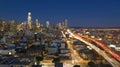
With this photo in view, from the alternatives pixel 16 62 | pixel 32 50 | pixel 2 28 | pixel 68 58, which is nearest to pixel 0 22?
pixel 2 28

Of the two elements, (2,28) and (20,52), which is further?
(2,28)

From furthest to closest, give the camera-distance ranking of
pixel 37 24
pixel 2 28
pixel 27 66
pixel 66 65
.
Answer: pixel 37 24, pixel 2 28, pixel 66 65, pixel 27 66

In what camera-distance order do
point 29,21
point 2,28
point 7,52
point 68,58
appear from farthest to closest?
point 29,21 < point 2,28 < point 7,52 < point 68,58

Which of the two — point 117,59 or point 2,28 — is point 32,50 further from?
point 2,28

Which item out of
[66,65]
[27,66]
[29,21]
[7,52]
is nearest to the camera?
[27,66]

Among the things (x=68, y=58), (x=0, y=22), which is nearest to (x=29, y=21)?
(x=0, y=22)

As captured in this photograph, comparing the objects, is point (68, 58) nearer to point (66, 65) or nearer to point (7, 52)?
point (66, 65)

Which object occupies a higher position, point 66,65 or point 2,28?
point 2,28

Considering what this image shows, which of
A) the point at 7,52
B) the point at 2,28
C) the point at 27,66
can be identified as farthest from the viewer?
the point at 2,28

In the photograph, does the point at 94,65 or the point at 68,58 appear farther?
the point at 68,58
